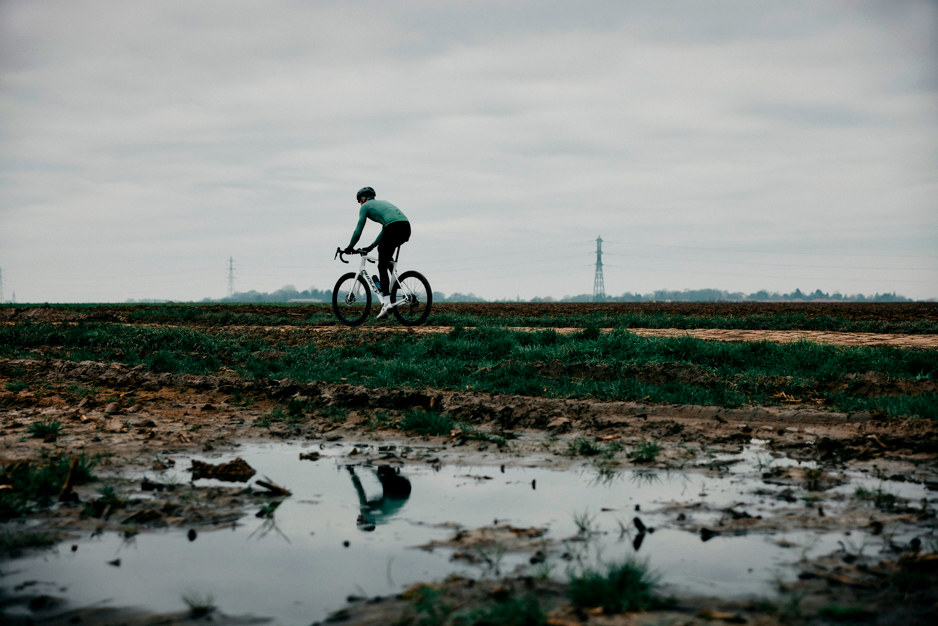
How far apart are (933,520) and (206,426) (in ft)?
20.7

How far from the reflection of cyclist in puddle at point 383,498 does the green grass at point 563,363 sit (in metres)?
3.62

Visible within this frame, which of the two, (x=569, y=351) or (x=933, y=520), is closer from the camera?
(x=933, y=520)

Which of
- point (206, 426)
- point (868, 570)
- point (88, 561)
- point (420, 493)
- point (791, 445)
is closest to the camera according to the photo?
point (868, 570)

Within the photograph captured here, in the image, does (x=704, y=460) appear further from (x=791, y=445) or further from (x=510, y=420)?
(x=510, y=420)

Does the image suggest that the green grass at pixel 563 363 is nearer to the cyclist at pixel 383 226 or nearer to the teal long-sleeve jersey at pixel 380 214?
the cyclist at pixel 383 226

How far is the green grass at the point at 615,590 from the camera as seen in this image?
10.1 feet

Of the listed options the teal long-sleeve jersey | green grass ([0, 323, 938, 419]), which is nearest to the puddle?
green grass ([0, 323, 938, 419])

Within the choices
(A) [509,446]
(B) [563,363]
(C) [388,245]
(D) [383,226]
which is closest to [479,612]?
Result: (A) [509,446]

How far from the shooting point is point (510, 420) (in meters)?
7.61

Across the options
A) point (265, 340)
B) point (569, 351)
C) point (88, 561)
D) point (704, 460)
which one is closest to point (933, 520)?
point (704, 460)

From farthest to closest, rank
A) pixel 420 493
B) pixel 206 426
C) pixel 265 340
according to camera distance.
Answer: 1. pixel 265 340
2. pixel 206 426
3. pixel 420 493

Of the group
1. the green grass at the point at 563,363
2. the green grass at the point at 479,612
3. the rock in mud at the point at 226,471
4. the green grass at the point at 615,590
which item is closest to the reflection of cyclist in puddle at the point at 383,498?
the rock in mud at the point at 226,471

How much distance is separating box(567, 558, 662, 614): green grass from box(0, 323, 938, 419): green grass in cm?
513

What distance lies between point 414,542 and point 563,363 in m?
6.83
